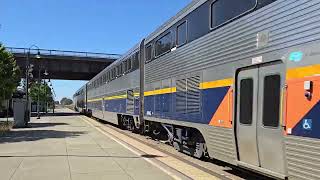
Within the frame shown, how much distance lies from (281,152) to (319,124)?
128 cm

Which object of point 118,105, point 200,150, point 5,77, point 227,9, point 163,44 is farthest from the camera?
point 5,77

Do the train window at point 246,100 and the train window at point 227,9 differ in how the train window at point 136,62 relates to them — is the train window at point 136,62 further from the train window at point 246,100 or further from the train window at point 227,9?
the train window at point 246,100

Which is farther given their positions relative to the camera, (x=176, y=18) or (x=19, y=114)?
(x=19, y=114)

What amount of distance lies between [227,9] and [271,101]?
9.49 feet

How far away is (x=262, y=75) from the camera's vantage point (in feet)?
28.3

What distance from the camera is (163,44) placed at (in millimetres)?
16359

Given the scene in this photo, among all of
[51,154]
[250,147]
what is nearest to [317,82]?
[250,147]

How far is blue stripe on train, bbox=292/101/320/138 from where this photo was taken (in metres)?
6.85

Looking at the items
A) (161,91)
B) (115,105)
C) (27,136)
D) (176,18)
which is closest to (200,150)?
(161,91)

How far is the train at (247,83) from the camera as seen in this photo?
721cm

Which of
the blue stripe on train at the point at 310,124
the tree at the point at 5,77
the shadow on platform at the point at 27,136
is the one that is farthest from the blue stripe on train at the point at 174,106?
the tree at the point at 5,77

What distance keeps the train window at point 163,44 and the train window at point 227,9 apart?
13.9 ft

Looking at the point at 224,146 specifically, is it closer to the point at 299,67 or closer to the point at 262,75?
the point at 262,75

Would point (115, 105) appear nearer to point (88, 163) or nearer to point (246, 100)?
point (88, 163)
